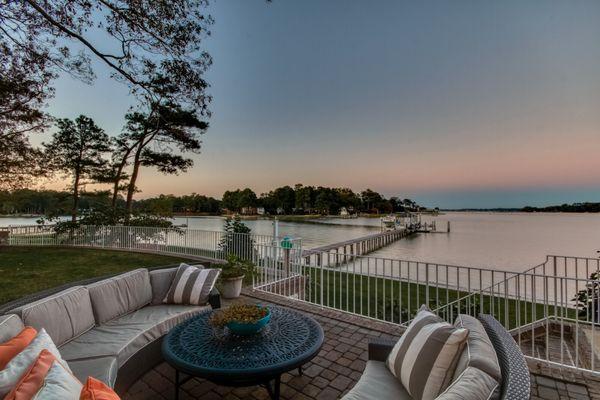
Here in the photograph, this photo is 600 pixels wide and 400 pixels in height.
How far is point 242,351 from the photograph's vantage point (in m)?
2.10

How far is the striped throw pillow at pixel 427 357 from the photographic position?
4.74ft

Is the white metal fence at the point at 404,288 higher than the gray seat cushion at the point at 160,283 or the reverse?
the reverse

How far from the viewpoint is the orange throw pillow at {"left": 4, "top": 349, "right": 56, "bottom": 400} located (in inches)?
42.5

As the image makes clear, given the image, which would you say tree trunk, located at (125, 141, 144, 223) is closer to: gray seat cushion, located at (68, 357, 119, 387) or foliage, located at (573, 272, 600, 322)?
gray seat cushion, located at (68, 357, 119, 387)

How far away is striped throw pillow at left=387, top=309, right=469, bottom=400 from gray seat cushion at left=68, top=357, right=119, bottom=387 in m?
1.92

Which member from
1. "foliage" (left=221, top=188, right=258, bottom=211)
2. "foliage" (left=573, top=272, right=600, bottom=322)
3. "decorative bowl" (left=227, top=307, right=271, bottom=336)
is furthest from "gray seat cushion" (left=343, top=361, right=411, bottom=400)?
"foliage" (left=221, top=188, right=258, bottom=211)

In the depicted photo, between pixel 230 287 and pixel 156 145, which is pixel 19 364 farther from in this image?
pixel 156 145

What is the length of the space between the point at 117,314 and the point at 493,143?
12.5 m

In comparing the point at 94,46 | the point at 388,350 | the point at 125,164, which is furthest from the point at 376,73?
the point at 125,164

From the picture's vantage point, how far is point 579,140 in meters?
9.55

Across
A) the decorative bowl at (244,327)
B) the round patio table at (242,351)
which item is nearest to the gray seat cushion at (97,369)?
the round patio table at (242,351)

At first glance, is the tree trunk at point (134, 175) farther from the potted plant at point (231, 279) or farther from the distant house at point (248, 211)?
the distant house at point (248, 211)

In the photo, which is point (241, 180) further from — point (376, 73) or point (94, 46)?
point (94, 46)

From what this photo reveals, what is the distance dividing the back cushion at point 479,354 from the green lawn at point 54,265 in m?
7.17
